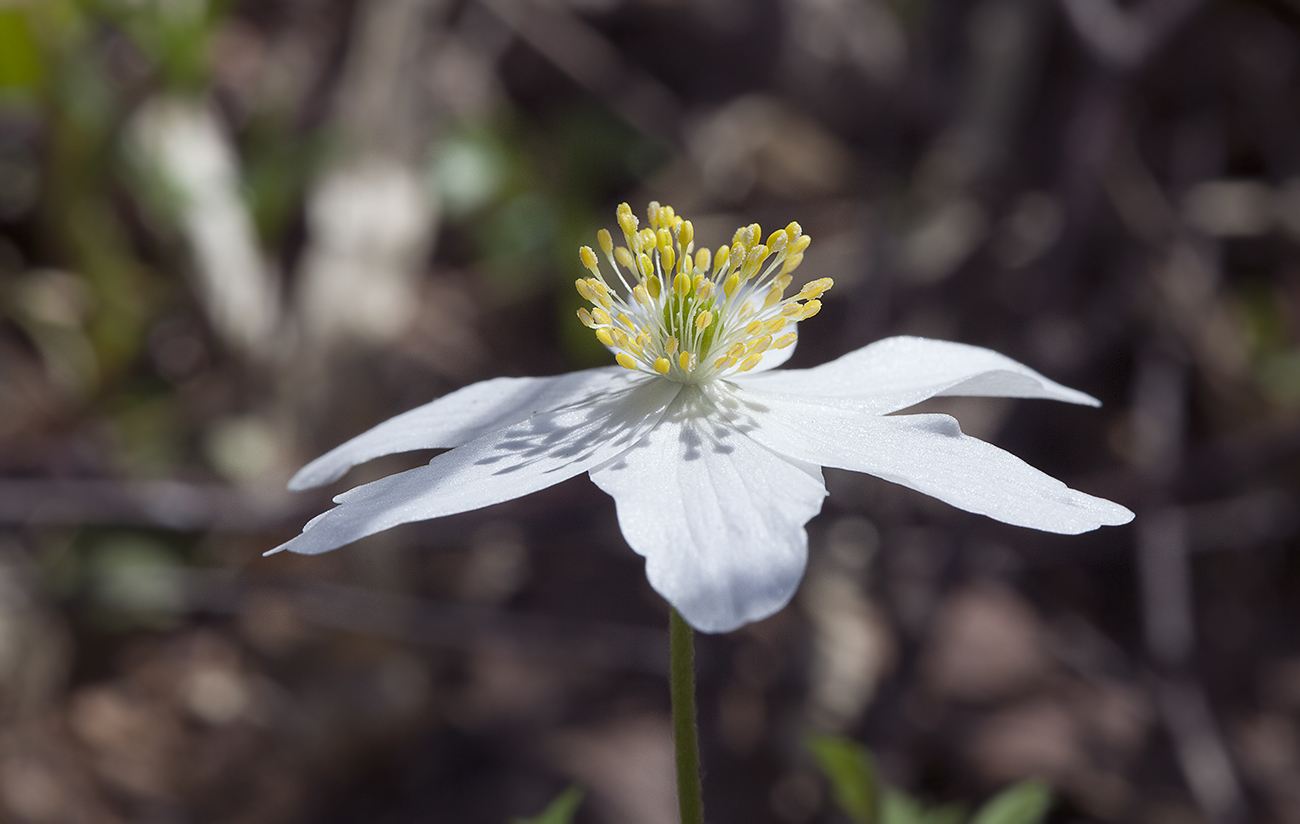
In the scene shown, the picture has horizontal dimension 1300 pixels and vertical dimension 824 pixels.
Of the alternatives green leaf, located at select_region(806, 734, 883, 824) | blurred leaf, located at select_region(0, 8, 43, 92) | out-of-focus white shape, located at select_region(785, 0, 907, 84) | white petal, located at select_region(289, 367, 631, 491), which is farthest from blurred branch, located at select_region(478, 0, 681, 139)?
green leaf, located at select_region(806, 734, 883, 824)

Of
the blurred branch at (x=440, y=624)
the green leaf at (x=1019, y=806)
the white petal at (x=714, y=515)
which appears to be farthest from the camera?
the blurred branch at (x=440, y=624)

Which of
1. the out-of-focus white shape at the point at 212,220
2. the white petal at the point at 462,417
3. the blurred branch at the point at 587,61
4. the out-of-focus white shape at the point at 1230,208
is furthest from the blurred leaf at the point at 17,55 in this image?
the out-of-focus white shape at the point at 1230,208

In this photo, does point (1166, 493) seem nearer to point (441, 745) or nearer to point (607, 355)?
point (607, 355)

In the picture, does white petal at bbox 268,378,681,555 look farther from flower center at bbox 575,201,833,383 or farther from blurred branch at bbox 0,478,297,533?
blurred branch at bbox 0,478,297,533

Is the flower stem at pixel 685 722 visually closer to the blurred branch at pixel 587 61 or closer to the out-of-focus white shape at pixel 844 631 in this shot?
the out-of-focus white shape at pixel 844 631

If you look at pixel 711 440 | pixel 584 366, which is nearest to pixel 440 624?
pixel 584 366
